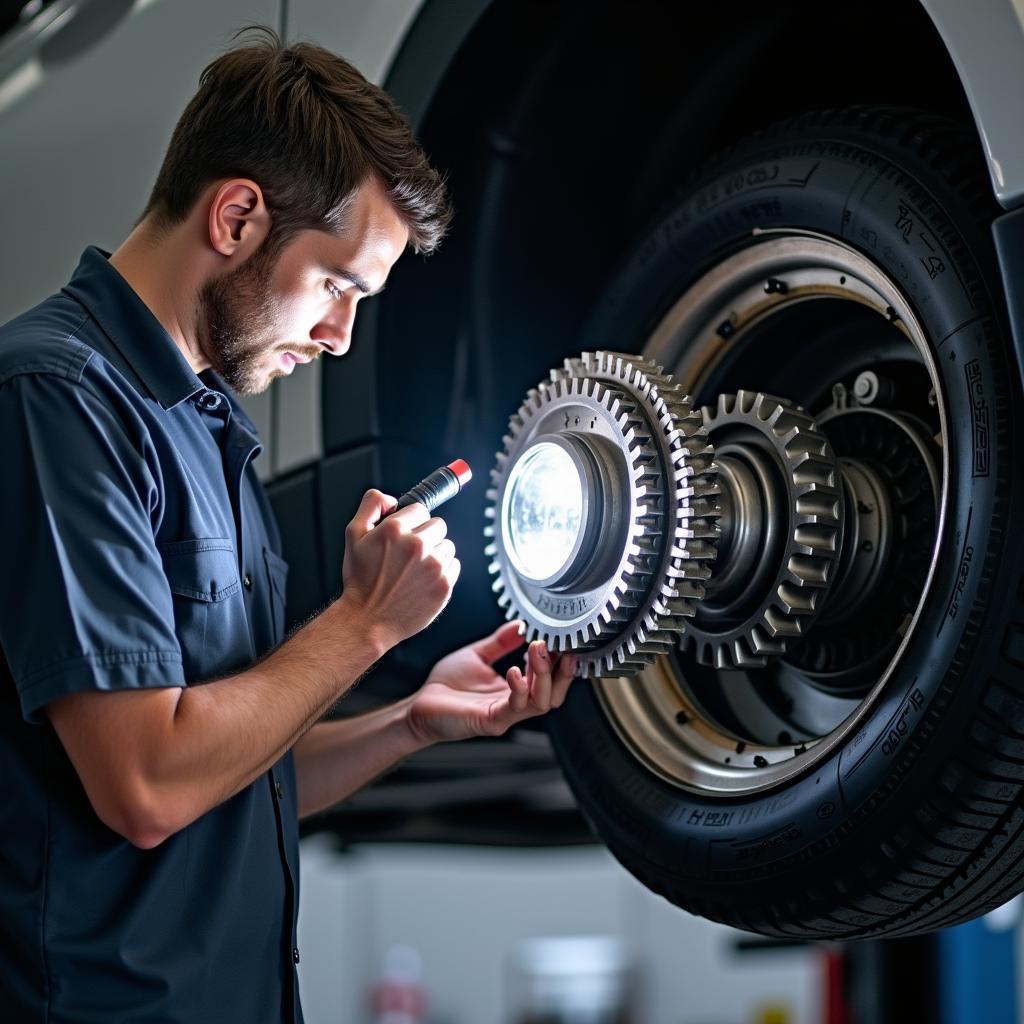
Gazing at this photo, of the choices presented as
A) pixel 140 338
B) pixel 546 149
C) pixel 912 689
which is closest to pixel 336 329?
pixel 140 338

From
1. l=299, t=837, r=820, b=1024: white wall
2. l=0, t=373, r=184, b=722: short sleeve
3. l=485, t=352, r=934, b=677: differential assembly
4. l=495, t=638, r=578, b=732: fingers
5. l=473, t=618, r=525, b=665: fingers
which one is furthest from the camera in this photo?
l=299, t=837, r=820, b=1024: white wall

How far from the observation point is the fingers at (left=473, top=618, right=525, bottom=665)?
109cm

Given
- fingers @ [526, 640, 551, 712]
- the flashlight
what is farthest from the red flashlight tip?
fingers @ [526, 640, 551, 712]

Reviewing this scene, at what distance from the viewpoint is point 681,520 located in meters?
0.84

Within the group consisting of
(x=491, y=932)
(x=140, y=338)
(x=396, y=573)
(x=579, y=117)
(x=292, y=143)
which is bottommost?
(x=491, y=932)

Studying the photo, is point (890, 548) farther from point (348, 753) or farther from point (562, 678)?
point (348, 753)

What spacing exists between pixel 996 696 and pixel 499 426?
0.54 meters

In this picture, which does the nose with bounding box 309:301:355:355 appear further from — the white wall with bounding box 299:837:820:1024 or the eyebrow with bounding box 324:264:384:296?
the white wall with bounding box 299:837:820:1024

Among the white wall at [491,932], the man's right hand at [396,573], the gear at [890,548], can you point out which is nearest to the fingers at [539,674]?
→ the man's right hand at [396,573]

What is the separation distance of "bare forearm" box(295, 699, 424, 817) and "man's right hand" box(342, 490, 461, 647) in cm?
27

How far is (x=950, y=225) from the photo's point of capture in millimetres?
784

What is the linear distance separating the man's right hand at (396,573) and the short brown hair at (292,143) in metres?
0.24

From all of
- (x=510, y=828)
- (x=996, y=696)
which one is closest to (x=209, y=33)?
(x=996, y=696)

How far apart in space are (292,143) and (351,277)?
110 millimetres
